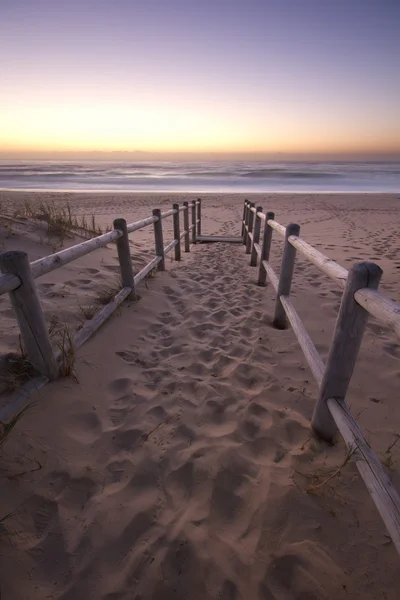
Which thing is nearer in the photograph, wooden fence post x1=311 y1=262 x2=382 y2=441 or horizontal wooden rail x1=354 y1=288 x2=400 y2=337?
horizontal wooden rail x1=354 y1=288 x2=400 y2=337

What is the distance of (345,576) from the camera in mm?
1332

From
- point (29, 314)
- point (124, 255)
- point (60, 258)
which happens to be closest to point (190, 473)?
point (29, 314)

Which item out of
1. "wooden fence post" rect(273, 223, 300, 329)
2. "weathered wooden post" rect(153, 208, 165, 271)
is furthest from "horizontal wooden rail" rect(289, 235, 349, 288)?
"weathered wooden post" rect(153, 208, 165, 271)

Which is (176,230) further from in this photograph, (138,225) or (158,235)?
(138,225)

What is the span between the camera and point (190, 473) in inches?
69.4

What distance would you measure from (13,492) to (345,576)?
1621 millimetres

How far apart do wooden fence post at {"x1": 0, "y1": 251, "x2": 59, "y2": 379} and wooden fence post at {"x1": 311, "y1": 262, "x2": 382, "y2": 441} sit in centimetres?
179

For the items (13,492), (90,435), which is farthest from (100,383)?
(13,492)

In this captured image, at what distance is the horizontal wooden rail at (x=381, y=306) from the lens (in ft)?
3.66

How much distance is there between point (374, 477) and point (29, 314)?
2014mm

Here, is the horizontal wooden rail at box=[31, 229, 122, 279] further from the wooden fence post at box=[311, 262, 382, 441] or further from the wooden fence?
the wooden fence post at box=[311, 262, 382, 441]

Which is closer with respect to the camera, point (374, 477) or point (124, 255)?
point (374, 477)

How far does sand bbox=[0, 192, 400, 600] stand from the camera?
1318 millimetres

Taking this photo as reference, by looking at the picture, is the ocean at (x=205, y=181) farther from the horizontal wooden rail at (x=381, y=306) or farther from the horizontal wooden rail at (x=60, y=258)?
the horizontal wooden rail at (x=381, y=306)
